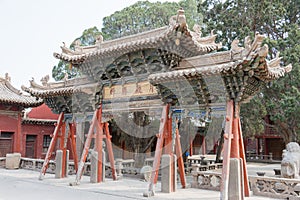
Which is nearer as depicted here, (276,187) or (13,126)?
(276,187)

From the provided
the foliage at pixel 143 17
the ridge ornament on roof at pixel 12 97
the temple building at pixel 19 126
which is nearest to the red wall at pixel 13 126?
the temple building at pixel 19 126

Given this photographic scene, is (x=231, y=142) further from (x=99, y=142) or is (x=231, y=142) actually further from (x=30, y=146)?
(x=30, y=146)

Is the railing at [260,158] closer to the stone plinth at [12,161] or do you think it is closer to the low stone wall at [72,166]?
the low stone wall at [72,166]

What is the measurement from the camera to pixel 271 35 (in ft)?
58.6

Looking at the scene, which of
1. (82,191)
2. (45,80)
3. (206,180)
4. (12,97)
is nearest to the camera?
(82,191)

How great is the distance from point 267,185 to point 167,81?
4.27 metres

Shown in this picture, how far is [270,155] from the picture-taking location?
26625mm

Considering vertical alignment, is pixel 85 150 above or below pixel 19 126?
below

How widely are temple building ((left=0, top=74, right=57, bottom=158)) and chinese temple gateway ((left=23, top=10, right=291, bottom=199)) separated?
15.3ft

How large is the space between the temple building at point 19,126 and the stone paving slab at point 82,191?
538cm

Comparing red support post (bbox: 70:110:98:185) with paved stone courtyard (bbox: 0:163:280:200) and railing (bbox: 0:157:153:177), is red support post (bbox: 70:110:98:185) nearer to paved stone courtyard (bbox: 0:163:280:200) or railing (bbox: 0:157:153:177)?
paved stone courtyard (bbox: 0:163:280:200)

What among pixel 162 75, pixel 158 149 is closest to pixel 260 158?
pixel 158 149

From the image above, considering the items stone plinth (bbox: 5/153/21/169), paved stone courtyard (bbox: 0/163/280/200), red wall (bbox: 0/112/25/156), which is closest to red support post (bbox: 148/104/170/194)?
paved stone courtyard (bbox: 0/163/280/200)

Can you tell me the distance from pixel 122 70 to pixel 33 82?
4191 mm
